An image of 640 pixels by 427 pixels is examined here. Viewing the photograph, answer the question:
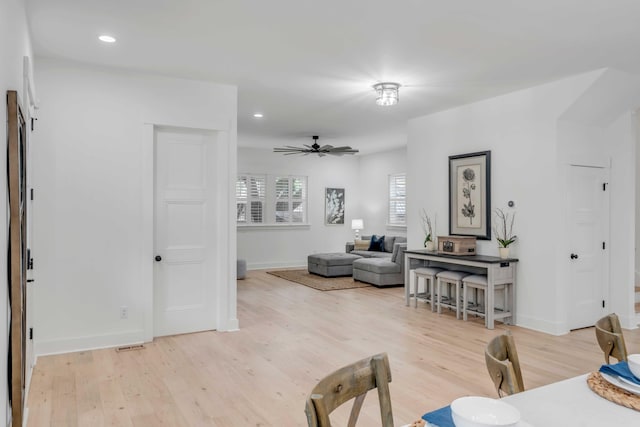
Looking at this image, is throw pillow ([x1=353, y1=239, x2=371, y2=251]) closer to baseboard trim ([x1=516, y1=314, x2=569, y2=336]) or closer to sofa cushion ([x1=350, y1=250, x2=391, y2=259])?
sofa cushion ([x1=350, y1=250, x2=391, y2=259])

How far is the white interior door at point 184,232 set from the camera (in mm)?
4766

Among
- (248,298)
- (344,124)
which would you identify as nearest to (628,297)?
(344,124)

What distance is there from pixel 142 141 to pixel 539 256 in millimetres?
4491

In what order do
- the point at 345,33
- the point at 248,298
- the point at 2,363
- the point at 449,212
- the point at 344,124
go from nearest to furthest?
the point at 2,363
the point at 345,33
the point at 449,212
the point at 248,298
the point at 344,124

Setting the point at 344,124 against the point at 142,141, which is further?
the point at 344,124

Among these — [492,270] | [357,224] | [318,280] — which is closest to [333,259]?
[318,280]

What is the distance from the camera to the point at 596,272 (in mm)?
5414

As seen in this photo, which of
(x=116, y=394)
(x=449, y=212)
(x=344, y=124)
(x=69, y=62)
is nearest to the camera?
(x=116, y=394)

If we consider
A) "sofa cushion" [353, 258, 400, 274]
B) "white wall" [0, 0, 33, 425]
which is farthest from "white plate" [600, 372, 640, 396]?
"sofa cushion" [353, 258, 400, 274]

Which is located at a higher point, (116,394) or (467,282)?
(467,282)

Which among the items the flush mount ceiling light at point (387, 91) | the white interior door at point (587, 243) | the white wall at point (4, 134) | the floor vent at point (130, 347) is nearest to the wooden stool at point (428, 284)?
the white interior door at point (587, 243)

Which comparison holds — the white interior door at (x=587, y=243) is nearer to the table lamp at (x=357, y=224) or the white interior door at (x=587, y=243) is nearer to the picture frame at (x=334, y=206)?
the table lamp at (x=357, y=224)

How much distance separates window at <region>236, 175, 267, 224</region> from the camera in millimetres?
10188

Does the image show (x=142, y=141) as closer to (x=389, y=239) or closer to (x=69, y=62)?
(x=69, y=62)
